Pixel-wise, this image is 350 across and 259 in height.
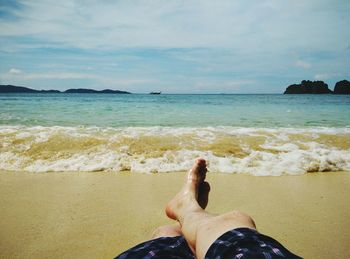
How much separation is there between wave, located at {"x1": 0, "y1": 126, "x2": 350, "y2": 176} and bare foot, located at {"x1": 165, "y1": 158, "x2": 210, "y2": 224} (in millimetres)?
877

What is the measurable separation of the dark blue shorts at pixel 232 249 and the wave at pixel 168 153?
2.27 meters

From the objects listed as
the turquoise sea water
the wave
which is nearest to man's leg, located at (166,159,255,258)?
the wave

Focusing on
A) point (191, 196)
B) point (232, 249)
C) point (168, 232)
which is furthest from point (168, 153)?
point (232, 249)

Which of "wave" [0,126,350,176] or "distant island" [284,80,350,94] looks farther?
"distant island" [284,80,350,94]

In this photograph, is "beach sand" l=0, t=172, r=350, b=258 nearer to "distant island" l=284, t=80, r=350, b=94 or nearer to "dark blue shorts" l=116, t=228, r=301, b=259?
"dark blue shorts" l=116, t=228, r=301, b=259

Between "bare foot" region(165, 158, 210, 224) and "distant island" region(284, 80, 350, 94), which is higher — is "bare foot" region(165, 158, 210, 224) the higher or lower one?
the lower one

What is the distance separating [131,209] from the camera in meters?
2.48

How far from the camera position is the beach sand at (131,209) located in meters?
1.96

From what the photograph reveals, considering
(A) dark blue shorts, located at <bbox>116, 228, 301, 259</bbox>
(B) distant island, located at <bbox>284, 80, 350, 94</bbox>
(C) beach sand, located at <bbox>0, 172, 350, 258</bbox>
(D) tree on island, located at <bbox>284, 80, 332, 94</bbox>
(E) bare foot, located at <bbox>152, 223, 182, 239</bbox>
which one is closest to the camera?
(A) dark blue shorts, located at <bbox>116, 228, 301, 259</bbox>

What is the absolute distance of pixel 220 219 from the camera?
1.43 metres

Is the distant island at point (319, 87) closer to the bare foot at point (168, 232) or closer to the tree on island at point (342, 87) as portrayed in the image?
the tree on island at point (342, 87)

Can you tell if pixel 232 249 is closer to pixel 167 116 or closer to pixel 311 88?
pixel 167 116

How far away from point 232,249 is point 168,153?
325cm

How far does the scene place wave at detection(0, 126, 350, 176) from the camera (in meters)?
3.69
